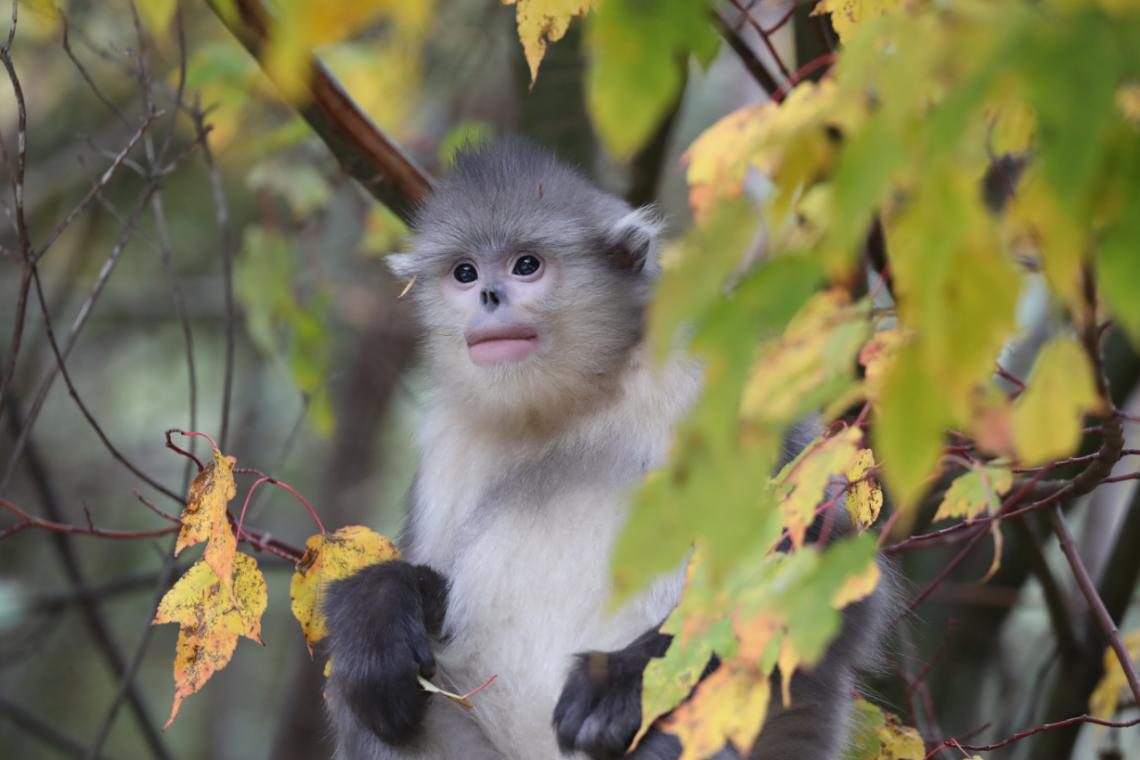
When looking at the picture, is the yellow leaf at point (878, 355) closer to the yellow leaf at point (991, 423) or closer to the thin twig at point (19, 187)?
the yellow leaf at point (991, 423)

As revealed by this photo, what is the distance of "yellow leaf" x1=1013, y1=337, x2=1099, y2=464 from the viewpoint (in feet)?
4.81

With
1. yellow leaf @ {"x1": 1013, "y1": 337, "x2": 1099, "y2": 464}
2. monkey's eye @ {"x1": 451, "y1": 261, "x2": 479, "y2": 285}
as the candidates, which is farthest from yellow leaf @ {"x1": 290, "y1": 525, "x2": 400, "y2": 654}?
yellow leaf @ {"x1": 1013, "y1": 337, "x2": 1099, "y2": 464}

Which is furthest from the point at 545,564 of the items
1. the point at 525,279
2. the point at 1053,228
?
the point at 1053,228

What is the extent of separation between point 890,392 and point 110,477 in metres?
8.33

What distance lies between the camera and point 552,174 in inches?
160

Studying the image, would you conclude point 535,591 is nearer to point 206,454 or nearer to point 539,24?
point 539,24

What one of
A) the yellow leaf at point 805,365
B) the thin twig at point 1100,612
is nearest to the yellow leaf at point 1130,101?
the yellow leaf at point 805,365

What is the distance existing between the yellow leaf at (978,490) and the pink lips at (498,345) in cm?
126

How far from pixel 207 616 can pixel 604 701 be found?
91cm

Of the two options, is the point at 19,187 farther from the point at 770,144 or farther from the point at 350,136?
the point at 770,144

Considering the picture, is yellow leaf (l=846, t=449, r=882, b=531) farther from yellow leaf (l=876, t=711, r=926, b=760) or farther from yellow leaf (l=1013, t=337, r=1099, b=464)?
yellow leaf (l=1013, t=337, r=1099, b=464)

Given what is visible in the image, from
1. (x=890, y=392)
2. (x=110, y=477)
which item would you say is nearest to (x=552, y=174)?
(x=890, y=392)

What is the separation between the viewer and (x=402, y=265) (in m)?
4.19

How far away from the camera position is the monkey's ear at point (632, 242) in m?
3.94
